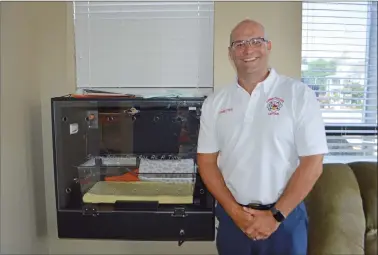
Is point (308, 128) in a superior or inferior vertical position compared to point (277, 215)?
superior

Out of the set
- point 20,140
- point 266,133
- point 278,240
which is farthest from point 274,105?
point 20,140

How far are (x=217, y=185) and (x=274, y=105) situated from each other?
0.33 m

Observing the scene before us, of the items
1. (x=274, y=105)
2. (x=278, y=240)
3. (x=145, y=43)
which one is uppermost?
(x=145, y=43)

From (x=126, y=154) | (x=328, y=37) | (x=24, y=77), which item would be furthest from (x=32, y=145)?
(x=328, y=37)

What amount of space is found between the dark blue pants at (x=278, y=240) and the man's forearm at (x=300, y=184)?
72 mm

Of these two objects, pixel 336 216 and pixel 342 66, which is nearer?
pixel 336 216

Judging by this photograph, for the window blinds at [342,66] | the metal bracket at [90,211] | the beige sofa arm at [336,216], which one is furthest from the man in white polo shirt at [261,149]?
the window blinds at [342,66]

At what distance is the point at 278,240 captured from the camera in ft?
4.09

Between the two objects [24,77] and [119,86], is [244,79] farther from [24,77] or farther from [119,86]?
[24,77]

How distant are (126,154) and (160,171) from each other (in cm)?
16

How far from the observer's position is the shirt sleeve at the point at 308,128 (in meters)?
1.17

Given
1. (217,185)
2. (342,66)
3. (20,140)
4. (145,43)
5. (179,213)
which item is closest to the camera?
(217,185)

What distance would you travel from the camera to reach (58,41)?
5.80 ft

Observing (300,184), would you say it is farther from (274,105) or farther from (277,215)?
(274,105)
